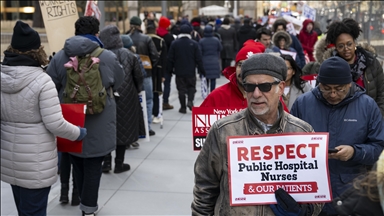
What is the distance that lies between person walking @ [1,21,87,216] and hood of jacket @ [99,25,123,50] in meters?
2.33

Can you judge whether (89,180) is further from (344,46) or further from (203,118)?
(344,46)

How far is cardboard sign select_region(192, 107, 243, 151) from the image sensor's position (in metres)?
4.16

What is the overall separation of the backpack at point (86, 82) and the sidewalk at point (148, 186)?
1.31m

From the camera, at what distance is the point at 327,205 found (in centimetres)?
382

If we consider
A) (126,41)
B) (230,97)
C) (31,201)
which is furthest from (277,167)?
(126,41)

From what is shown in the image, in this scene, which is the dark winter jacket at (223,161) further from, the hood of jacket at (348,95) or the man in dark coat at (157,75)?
the man in dark coat at (157,75)

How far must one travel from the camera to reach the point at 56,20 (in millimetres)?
7617

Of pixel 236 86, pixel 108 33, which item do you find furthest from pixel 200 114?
pixel 108 33

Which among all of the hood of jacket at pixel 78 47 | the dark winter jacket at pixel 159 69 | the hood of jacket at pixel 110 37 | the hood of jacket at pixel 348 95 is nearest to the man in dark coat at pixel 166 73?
the dark winter jacket at pixel 159 69

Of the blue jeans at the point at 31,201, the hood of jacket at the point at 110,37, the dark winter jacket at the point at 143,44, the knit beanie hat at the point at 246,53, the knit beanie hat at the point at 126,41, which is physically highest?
the knit beanie hat at the point at 246,53

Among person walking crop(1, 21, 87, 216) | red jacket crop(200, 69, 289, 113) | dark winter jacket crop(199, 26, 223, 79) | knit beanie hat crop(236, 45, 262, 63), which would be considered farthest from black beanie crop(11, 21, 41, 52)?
dark winter jacket crop(199, 26, 223, 79)

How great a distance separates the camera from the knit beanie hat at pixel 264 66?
278 centimetres

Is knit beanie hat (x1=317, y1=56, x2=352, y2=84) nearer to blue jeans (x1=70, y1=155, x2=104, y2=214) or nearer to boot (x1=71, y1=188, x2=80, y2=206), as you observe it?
blue jeans (x1=70, y1=155, x2=104, y2=214)

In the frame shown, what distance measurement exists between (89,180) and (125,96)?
6.37 ft
